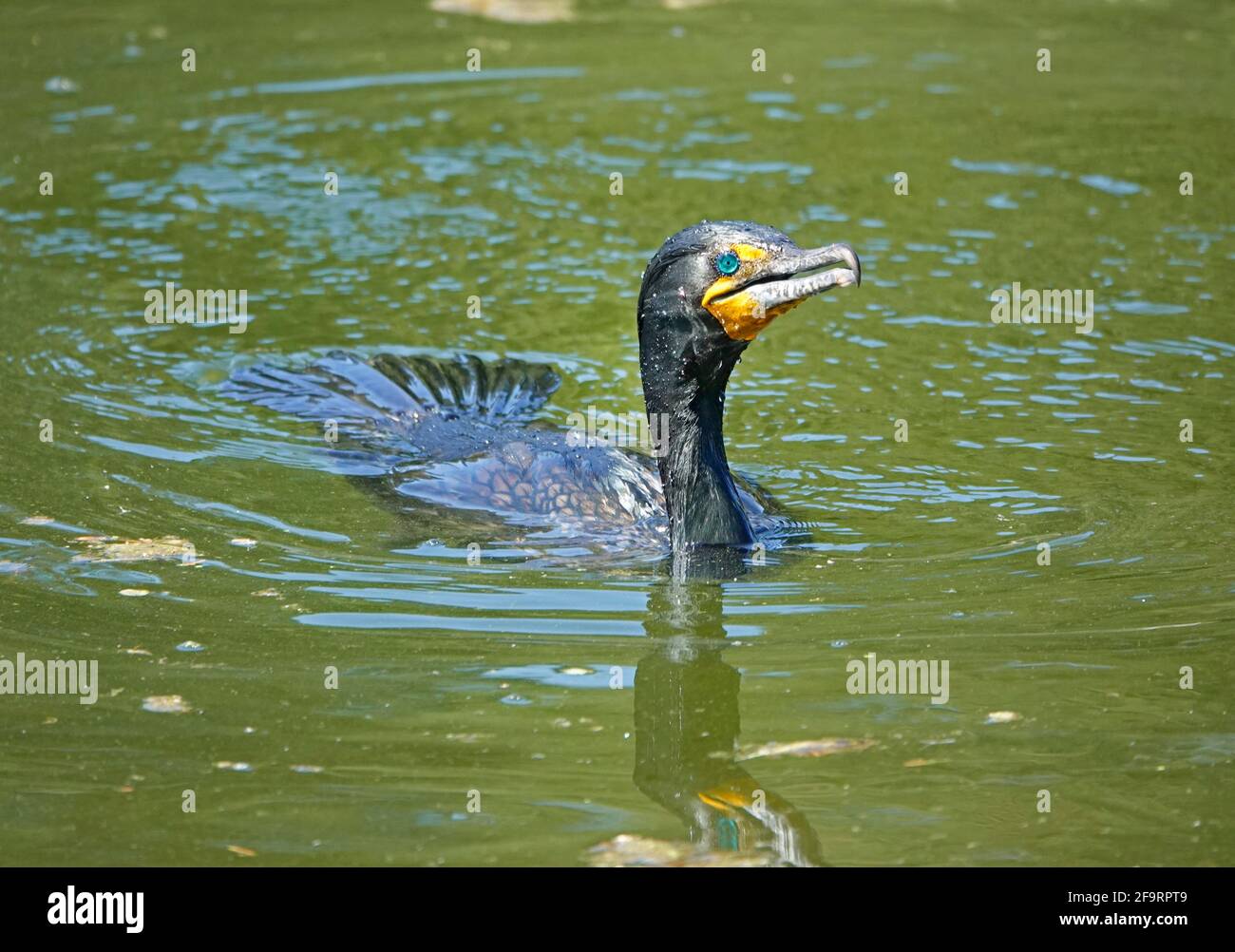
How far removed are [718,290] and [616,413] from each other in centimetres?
241

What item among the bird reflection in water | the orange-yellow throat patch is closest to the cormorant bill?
the orange-yellow throat patch

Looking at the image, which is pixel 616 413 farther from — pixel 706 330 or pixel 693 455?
pixel 706 330

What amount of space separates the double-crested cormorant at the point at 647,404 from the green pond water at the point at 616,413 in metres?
0.22

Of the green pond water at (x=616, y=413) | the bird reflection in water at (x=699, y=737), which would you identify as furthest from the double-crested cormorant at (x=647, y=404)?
the bird reflection in water at (x=699, y=737)

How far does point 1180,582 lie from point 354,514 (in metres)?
3.35

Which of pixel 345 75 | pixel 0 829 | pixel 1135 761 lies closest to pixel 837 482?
pixel 1135 761

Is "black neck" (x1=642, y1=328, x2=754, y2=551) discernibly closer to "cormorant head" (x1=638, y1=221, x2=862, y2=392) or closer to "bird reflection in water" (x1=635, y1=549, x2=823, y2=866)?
"cormorant head" (x1=638, y1=221, x2=862, y2=392)

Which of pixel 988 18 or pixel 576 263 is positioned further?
pixel 988 18

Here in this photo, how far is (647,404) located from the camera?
6.71m

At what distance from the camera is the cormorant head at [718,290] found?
19.9ft

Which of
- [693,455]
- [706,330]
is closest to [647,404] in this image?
[693,455]

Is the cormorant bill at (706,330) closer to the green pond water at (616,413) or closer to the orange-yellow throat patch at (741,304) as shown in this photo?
the orange-yellow throat patch at (741,304)

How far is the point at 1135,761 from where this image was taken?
16.6 feet

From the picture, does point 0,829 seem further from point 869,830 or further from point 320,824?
point 869,830
